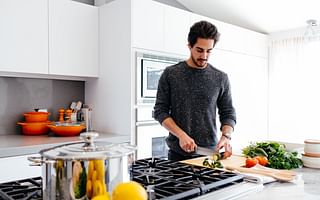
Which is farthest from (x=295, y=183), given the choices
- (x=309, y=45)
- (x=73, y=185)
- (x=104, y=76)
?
(x=309, y=45)

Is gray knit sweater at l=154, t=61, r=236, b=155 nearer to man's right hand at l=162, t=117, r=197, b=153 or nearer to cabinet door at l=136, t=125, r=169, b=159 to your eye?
man's right hand at l=162, t=117, r=197, b=153

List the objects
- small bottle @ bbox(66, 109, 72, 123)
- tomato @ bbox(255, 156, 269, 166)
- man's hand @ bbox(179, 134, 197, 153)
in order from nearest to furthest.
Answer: tomato @ bbox(255, 156, 269, 166) < man's hand @ bbox(179, 134, 197, 153) < small bottle @ bbox(66, 109, 72, 123)

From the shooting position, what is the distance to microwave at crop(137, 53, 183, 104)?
2.41 metres

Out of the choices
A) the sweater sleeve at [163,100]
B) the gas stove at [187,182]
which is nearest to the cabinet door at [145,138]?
the sweater sleeve at [163,100]

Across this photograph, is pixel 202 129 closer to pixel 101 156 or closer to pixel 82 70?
pixel 101 156

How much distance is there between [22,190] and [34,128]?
1628 millimetres

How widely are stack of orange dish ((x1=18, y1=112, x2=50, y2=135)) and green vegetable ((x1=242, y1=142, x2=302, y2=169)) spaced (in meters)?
1.67

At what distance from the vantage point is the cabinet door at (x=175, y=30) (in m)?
2.64

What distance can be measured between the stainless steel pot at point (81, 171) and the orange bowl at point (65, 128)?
164 centimetres

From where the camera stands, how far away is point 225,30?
3.28 m

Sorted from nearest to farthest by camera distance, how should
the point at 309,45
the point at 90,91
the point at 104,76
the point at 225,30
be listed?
the point at 104,76, the point at 90,91, the point at 225,30, the point at 309,45

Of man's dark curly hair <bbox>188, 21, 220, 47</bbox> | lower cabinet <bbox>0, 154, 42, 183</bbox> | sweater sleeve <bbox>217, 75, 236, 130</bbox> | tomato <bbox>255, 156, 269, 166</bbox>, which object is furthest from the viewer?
lower cabinet <bbox>0, 154, 42, 183</bbox>

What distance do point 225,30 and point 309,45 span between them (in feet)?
3.45

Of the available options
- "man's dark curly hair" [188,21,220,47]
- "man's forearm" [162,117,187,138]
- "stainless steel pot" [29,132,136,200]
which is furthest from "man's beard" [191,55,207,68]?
"stainless steel pot" [29,132,136,200]
